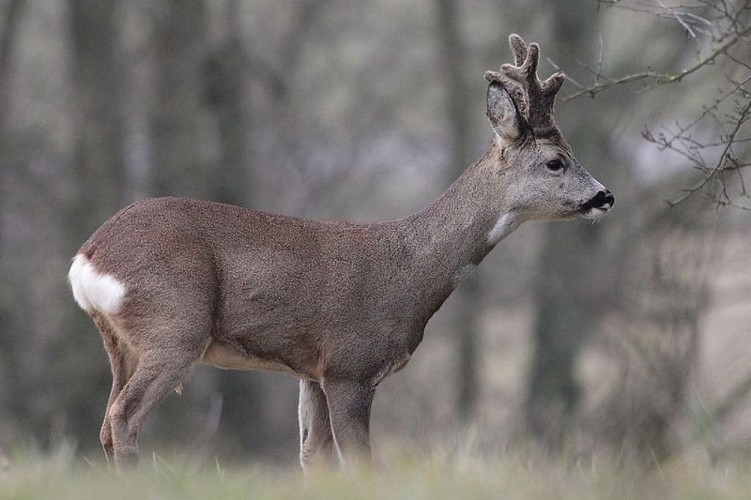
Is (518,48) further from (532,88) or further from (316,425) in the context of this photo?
(316,425)

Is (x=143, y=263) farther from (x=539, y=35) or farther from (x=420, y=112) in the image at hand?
(x=420, y=112)

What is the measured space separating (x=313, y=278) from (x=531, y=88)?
1.75m

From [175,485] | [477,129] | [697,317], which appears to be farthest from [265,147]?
[175,485]

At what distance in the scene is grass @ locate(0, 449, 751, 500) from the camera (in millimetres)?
6180

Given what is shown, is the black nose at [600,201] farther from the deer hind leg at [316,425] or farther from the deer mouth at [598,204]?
the deer hind leg at [316,425]

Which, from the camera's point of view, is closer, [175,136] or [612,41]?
[175,136]

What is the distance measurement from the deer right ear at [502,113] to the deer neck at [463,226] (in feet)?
0.46

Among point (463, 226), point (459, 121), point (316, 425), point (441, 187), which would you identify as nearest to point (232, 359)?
point (316, 425)

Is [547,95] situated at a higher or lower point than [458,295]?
higher

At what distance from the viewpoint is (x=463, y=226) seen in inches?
353

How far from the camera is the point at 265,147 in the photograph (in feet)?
80.6

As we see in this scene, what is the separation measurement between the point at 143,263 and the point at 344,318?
3.85 feet

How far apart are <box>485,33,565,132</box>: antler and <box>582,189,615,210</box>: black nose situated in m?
0.50

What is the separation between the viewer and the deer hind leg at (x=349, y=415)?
8383 mm
